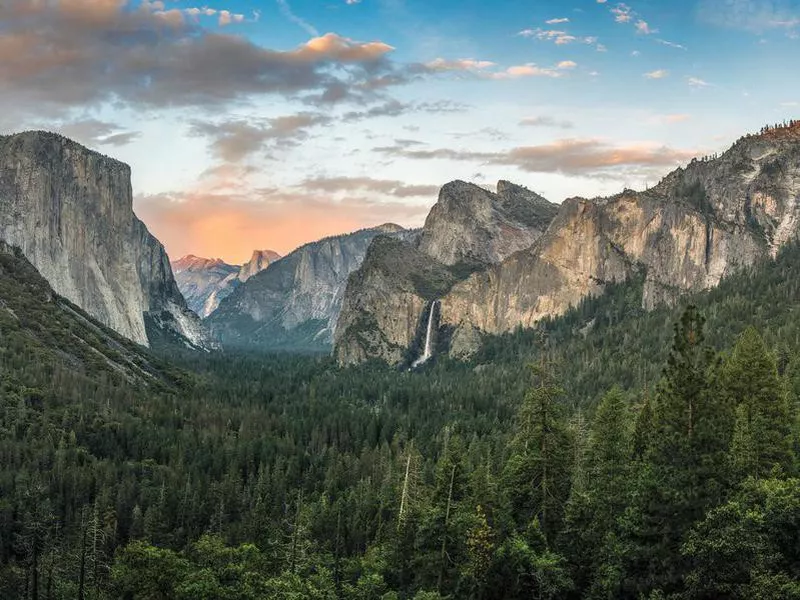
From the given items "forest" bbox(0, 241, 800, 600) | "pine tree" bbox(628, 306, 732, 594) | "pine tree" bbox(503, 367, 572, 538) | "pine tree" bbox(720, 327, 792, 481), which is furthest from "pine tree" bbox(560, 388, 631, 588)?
"pine tree" bbox(720, 327, 792, 481)

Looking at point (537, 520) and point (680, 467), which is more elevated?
point (680, 467)

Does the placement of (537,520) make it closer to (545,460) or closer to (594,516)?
(594,516)

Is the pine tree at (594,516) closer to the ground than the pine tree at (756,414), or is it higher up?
closer to the ground

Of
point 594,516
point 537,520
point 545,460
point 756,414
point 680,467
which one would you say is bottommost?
point 537,520

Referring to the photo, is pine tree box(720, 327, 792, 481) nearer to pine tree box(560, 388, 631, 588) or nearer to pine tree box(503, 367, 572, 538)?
pine tree box(560, 388, 631, 588)

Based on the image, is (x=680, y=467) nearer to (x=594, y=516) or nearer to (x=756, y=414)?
(x=594, y=516)

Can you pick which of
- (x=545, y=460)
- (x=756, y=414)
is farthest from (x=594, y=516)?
(x=756, y=414)

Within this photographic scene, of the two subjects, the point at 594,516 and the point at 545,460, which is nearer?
the point at 594,516

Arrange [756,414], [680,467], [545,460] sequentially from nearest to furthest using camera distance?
[680,467], [756,414], [545,460]

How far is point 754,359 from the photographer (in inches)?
2596

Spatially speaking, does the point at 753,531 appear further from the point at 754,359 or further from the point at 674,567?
the point at 754,359

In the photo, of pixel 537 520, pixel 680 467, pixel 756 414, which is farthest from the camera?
pixel 756 414

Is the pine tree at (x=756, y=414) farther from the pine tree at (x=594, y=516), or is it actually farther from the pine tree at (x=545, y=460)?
the pine tree at (x=545, y=460)

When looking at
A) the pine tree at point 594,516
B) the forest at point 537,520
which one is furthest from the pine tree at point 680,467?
the pine tree at point 594,516
